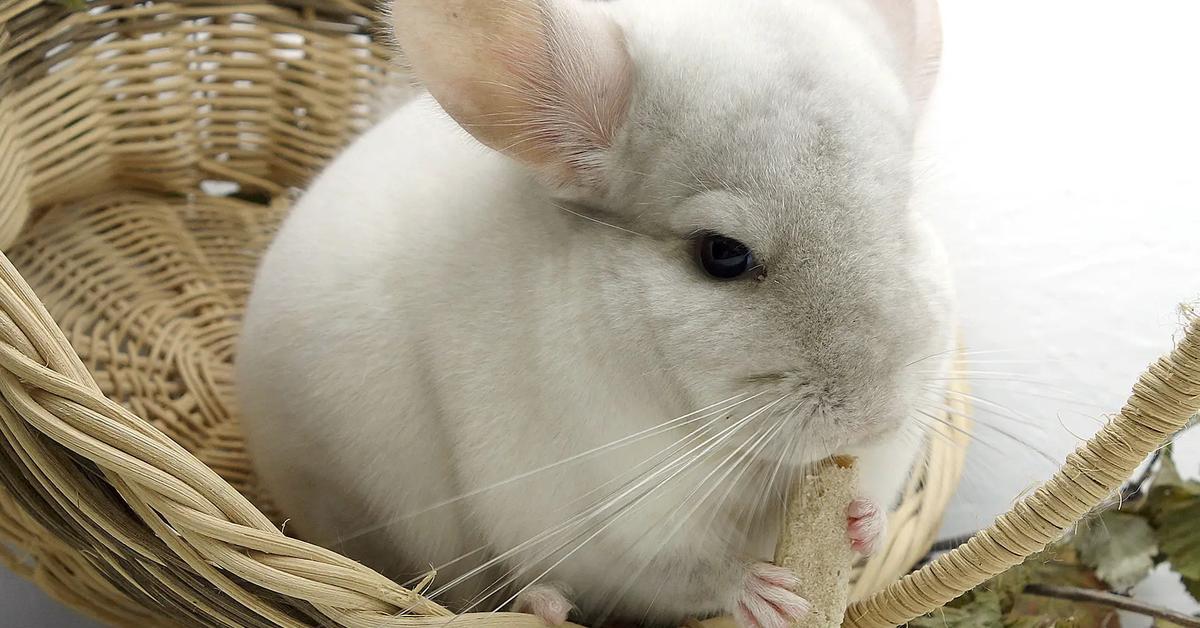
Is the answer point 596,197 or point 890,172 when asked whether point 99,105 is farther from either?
point 890,172

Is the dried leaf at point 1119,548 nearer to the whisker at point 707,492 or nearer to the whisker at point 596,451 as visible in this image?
the whisker at point 707,492

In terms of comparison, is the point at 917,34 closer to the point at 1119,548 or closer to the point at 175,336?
the point at 1119,548

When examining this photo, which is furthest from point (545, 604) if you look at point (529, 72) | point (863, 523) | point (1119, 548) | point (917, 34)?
point (1119, 548)

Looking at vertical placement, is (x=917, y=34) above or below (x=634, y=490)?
above

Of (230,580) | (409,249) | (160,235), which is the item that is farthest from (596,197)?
(160,235)

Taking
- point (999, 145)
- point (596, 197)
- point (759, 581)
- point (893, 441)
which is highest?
point (999, 145)

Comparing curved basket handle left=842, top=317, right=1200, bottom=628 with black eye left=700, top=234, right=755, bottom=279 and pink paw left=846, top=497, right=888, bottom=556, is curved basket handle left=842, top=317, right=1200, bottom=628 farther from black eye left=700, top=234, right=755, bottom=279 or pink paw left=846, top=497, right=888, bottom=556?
black eye left=700, top=234, right=755, bottom=279

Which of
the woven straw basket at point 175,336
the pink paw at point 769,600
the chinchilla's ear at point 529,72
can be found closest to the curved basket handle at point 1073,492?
the woven straw basket at point 175,336
